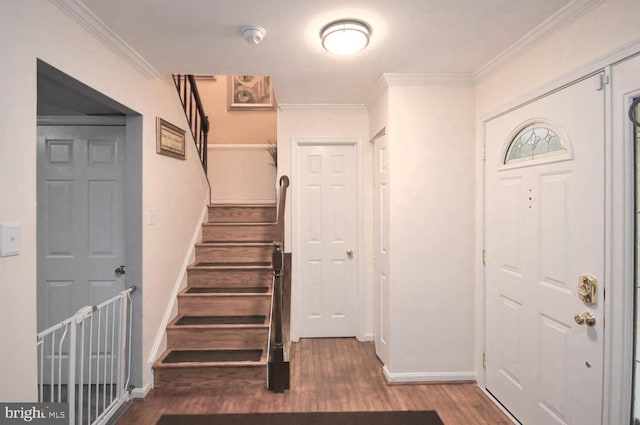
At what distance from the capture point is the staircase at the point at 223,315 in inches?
106

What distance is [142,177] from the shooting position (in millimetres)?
2545

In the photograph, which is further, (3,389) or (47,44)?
(47,44)

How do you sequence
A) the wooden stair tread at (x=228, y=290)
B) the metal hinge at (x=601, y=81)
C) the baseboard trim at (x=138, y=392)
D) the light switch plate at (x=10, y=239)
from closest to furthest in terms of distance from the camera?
the light switch plate at (x=10, y=239) → the metal hinge at (x=601, y=81) → the baseboard trim at (x=138, y=392) → the wooden stair tread at (x=228, y=290)

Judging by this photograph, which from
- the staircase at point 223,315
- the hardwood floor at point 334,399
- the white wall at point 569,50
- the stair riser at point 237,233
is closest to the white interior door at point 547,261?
the white wall at point 569,50

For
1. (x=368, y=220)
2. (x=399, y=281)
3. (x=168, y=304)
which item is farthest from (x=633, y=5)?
(x=168, y=304)

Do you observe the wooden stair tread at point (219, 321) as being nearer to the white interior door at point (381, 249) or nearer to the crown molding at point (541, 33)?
the white interior door at point (381, 249)

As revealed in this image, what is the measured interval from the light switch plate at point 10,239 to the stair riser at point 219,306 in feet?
5.99

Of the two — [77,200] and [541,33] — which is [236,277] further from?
[541,33]

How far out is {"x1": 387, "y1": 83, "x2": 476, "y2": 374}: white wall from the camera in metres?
2.81

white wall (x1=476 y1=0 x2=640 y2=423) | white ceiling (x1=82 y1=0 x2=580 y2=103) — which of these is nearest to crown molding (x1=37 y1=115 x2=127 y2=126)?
white ceiling (x1=82 y1=0 x2=580 y2=103)

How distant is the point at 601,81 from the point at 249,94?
4081 mm

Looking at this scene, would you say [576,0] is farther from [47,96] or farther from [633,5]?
[47,96]

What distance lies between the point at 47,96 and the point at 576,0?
10.1ft

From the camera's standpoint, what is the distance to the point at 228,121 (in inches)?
191
